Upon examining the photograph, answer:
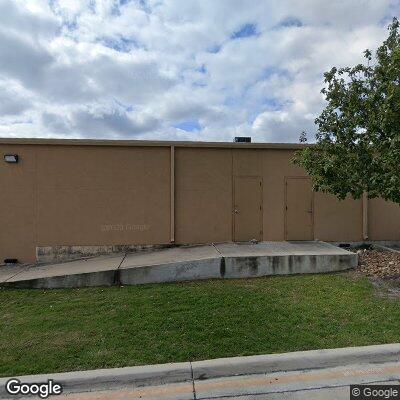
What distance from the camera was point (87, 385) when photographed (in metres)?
3.30

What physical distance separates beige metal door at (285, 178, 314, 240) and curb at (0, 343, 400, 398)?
6.08 m

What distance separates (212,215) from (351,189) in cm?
376

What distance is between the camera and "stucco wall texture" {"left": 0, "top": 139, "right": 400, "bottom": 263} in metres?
9.08

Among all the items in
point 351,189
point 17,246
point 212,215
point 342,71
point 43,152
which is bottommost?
point 17,246

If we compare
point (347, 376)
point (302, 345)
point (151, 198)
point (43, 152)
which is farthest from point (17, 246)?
point (347, 376)

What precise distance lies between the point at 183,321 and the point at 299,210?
6.20 metres

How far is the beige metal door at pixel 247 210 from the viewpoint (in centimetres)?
966

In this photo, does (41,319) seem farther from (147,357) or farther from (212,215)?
(212,215)

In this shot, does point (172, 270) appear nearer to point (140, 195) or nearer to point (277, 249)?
point (277, 249)

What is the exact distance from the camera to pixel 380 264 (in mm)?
7535

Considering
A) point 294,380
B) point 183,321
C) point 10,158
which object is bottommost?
point 294,380

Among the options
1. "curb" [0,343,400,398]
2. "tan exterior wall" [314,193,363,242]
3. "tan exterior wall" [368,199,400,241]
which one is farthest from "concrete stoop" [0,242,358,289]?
"curb" [0,343,400,398]

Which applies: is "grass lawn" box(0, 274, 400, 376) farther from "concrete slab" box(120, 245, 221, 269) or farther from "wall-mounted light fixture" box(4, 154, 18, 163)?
"wall-mounted light fixture" box(4, 154, 18, 163)

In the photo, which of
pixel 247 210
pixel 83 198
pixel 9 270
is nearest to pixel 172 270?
pixel 247 210
